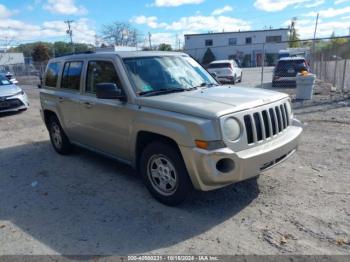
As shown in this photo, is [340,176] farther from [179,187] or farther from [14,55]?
[14,55]

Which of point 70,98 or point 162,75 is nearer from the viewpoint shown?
point 162,75

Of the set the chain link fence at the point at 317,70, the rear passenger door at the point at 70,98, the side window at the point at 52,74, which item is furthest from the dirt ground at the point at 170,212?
the chain link fence at the point at 317,70

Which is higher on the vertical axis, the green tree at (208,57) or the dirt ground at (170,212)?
the green tree at (208,57)

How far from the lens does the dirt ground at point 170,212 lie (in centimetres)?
334

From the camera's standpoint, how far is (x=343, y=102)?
1066cm

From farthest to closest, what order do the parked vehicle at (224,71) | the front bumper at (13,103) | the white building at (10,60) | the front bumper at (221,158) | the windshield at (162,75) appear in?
the white building at (10,60) → the parked vehicle at (224,71) → the front bumper at (13,103) → the windshield at (162,75) → the front bumper at (221,158)

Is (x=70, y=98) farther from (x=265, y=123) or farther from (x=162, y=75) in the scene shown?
(x=265, y=123)

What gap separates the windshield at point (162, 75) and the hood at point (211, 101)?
0.84ft

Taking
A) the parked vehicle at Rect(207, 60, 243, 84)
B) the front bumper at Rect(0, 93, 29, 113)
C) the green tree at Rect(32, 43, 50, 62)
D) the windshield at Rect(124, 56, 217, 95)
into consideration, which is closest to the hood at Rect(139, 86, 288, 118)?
the windshield at Rect(124, 56, 217, 95)

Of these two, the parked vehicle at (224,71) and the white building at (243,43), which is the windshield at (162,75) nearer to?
the parked vehicle at (224,71)

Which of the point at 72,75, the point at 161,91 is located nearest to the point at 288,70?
the point at 72,75

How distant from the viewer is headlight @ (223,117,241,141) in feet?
11.5

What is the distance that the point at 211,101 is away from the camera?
12.8 ft

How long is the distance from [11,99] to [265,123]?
10.3 meters
